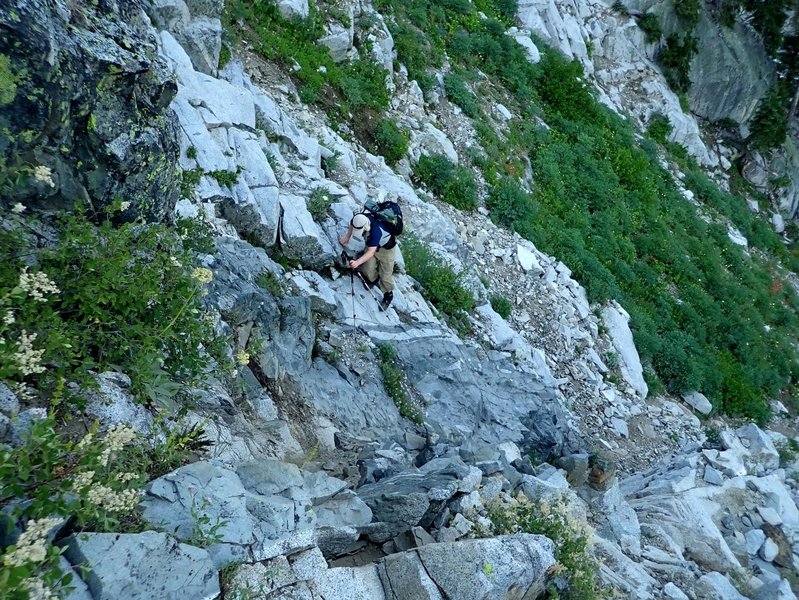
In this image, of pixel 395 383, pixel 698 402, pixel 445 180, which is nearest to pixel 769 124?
pixel 698 402

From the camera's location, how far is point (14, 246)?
3826mm

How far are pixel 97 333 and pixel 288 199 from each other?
5.34m

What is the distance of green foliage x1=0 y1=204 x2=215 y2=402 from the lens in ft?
12.0

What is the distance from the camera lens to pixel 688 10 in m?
24.8

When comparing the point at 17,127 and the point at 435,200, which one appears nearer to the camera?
the point at 17,127

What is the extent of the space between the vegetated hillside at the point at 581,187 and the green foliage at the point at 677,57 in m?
5.17

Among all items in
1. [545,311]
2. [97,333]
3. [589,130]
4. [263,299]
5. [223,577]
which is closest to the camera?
[223,577]

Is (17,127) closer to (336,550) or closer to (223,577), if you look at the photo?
(223,577)

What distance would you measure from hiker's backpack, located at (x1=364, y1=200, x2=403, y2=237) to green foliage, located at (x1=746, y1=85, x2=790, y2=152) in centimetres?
2361

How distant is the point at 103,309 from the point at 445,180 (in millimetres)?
10366

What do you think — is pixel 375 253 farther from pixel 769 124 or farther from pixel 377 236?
pixel 769 124

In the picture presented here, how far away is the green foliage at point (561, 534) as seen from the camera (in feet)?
16.6

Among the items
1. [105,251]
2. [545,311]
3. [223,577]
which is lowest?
[545,311]

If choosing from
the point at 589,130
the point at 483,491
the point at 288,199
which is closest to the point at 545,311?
the point at 288,199
